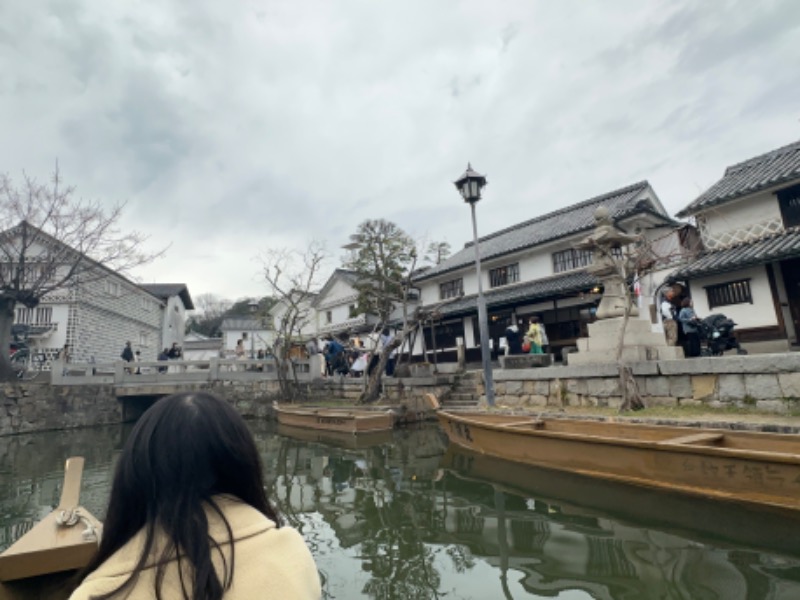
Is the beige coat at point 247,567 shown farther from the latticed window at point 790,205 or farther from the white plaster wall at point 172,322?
the white plaster wall at point 172,322

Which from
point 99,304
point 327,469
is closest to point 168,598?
point 327,469

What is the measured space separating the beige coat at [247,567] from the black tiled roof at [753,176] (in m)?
15.7

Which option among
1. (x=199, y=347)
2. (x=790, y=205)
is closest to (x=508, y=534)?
(x=790, y=205)

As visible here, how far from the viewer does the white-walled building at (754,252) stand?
39.9ft

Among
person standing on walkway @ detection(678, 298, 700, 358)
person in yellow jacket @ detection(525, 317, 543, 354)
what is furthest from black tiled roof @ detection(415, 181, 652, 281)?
person standing on walkway @ detection(678, 298, 700, 358)

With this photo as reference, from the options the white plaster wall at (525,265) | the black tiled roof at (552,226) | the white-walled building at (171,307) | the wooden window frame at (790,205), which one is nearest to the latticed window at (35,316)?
the white-walled building at (171,307)

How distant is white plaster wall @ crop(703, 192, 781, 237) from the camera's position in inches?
516

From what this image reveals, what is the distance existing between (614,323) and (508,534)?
5.52 metres

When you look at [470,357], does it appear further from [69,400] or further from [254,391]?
[69,400]

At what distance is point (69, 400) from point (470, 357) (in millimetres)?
14820

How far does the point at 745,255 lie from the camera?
487 inches

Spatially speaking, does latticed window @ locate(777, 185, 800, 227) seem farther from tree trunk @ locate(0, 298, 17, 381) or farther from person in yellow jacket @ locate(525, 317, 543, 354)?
tree trunk @ locate(0, 298, 17, 381)

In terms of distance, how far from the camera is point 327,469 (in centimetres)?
803

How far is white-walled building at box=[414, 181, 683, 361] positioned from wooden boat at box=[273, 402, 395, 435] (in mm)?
4240
